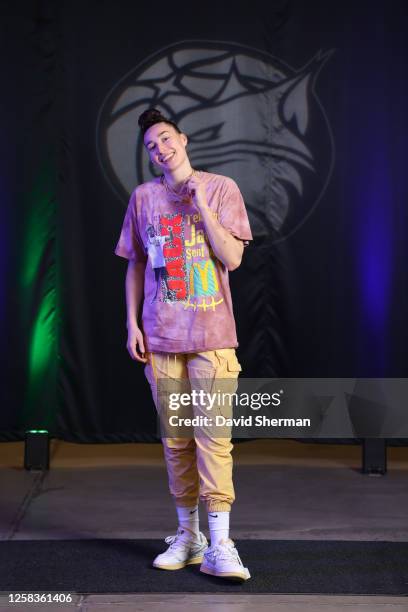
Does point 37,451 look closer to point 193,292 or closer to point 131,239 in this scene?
point 131,239

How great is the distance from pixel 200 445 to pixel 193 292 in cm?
46

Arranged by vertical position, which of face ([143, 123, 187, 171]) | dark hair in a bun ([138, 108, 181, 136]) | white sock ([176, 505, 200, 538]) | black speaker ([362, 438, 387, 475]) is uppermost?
dark hair in a bun ([138, 108, 181, 136])

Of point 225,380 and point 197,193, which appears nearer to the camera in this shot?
point 197,193

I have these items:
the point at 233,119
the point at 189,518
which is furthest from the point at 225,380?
the point at 233,119

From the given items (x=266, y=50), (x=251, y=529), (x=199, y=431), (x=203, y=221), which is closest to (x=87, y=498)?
(x=251, y=529)

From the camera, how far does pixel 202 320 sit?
2838 mm

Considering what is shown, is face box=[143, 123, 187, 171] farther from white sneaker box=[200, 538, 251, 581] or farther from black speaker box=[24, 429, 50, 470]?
black speaker box=[24, 429, 50, 470]

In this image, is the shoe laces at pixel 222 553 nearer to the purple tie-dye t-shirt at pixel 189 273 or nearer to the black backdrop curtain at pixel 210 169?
the purple tie-dye t-shirt at pixel 189 273

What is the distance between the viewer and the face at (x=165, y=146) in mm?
2830

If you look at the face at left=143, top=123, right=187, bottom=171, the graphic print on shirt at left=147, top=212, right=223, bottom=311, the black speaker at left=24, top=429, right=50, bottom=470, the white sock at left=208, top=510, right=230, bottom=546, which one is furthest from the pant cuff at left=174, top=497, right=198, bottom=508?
the black speaker at left=24, top=429, right=50, bottom=470

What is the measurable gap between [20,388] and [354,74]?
7.56ft

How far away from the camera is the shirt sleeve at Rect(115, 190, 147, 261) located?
298 centimetres

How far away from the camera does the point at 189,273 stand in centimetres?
286

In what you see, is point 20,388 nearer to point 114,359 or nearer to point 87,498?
point 114,359
